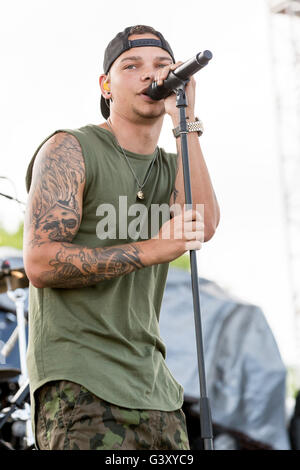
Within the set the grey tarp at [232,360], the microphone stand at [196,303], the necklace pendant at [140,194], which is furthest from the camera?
the grey tarp at [232,360]

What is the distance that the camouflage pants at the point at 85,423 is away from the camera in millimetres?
2402

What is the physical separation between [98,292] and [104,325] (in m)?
0.13

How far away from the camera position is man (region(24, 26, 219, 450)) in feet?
7.99

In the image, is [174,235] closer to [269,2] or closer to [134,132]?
[134,132]

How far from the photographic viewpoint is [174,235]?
97.0 inches

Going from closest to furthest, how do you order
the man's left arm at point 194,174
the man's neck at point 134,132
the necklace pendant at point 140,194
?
the man's left arm at point 194,174 → the necklace pendant at point 140,194 → the man's neck at point 134,132

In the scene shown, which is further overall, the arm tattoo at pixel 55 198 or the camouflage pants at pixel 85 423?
the arm tattoo at pixel 55 198

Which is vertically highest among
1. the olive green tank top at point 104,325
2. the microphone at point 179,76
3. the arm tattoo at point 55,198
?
the microphone at point 179,76

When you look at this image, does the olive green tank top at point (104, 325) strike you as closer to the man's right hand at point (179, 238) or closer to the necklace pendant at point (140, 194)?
the necklace pendant at point (140, 194)

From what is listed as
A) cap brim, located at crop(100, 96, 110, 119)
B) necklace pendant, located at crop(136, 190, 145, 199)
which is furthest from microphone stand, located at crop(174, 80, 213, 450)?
cap brim, located at crop(100, 96, 110, 119)

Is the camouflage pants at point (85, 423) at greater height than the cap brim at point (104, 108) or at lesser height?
lesser

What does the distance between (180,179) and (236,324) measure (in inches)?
152

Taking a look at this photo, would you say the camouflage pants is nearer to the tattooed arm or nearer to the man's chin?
the tattooed arm

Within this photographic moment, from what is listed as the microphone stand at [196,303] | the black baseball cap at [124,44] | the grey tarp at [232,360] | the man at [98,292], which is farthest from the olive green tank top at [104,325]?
the grey tarp at [232,360]
